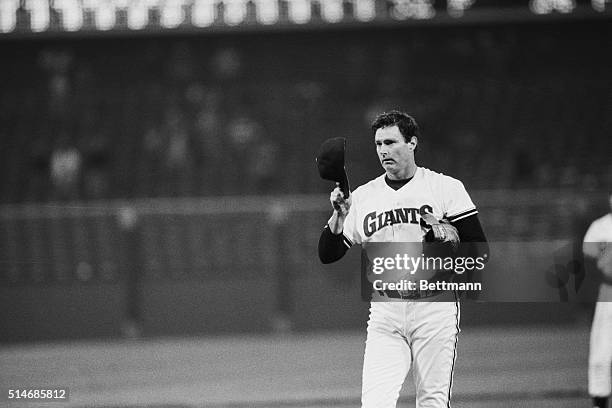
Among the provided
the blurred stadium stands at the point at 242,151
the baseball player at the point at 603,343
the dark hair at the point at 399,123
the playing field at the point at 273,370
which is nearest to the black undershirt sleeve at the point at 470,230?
the dark hair at the point at 399,123

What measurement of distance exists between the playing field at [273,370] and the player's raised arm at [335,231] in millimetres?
3531

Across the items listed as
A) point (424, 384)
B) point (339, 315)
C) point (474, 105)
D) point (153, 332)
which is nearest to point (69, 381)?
point (153, 332)

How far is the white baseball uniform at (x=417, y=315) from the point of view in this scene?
18.1ft

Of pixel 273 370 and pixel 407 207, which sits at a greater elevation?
pixel 407 207

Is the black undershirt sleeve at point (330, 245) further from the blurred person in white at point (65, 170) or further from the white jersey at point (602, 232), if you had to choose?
the blurred person in white at point (65, 170)

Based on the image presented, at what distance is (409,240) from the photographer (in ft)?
18.5

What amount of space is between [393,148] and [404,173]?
0.23 metres

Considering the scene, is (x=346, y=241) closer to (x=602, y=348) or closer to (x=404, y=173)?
(x=404, y=173)

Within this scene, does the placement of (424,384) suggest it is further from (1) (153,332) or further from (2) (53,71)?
(2) (53,71)

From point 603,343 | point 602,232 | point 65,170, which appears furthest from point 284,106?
point 603,343

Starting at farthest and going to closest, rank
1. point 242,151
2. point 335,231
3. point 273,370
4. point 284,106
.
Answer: point 284,106 < point 242,151 < point 273,370 < point 335,231

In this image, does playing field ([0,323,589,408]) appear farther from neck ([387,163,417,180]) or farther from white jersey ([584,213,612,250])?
neck ([387,163,417,180])

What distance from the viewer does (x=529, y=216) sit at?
14.8 meters

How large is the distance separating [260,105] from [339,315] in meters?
6.09
